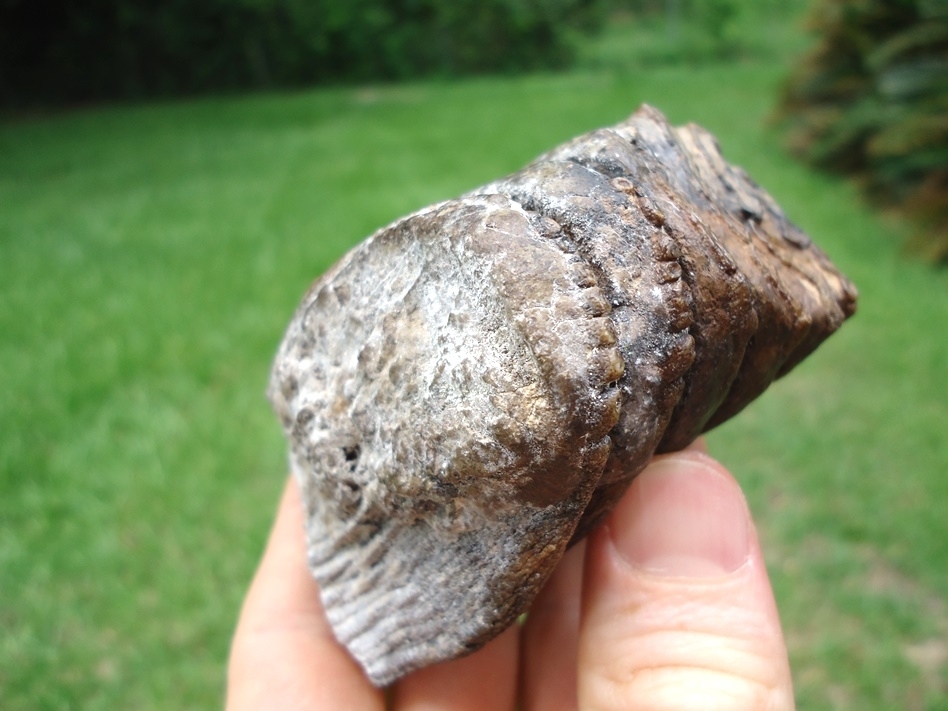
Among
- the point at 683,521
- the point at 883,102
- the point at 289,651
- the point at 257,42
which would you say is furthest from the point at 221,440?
the point at 257,42

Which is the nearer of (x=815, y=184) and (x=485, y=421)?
(x=485, y=421)

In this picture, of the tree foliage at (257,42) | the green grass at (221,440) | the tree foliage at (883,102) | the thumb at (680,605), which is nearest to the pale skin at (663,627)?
the thumb at (680,605)

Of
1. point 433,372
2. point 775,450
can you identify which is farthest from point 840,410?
point 433,372

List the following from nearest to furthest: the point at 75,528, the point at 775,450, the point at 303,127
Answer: the point at 75,528 → the point at 775,450 → the point at 303,127

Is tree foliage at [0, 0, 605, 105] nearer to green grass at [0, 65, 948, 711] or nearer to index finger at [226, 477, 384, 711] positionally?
green grass at [0, 65, 948, 711]

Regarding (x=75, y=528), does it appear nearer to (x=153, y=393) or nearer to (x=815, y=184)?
(x=153, y=393)
